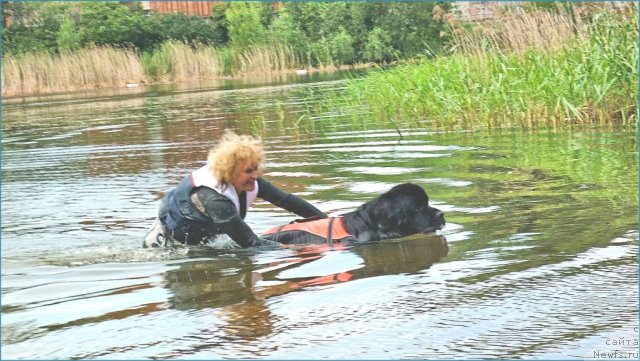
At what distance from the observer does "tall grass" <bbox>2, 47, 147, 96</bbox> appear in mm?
34375

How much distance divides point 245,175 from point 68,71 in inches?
1164

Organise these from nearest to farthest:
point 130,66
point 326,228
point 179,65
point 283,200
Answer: point 326,228
point 283,200
point 130,66
point 179,65

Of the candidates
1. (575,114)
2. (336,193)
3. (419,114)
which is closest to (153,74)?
(419,114)

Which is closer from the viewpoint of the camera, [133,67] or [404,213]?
[404,213]

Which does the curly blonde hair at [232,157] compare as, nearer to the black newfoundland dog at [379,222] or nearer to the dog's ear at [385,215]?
the black newfoundland dog at [379,222]

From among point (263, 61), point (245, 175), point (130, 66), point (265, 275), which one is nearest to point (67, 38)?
point (130, 66)

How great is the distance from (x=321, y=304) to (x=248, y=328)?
63cm

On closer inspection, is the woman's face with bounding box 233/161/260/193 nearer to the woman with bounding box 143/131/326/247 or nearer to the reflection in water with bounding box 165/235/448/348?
the woman with bounding box 143/131/326/247

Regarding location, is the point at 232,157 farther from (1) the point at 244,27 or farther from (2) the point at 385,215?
(1) the point at 244,27

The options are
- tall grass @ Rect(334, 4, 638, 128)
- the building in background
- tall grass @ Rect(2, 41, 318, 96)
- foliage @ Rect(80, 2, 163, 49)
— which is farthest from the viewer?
the building in background

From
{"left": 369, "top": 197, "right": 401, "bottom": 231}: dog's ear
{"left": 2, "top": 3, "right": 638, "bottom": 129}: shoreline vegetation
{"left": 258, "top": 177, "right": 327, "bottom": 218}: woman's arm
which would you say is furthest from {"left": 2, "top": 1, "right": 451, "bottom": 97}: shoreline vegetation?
{"left": 369, "top": 197, "right": 401, "bottom": 231}: dog's ear

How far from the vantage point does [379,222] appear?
7746 millimetres

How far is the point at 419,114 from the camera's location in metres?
17.0

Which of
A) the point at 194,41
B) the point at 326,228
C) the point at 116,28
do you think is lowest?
the point at 326,228
